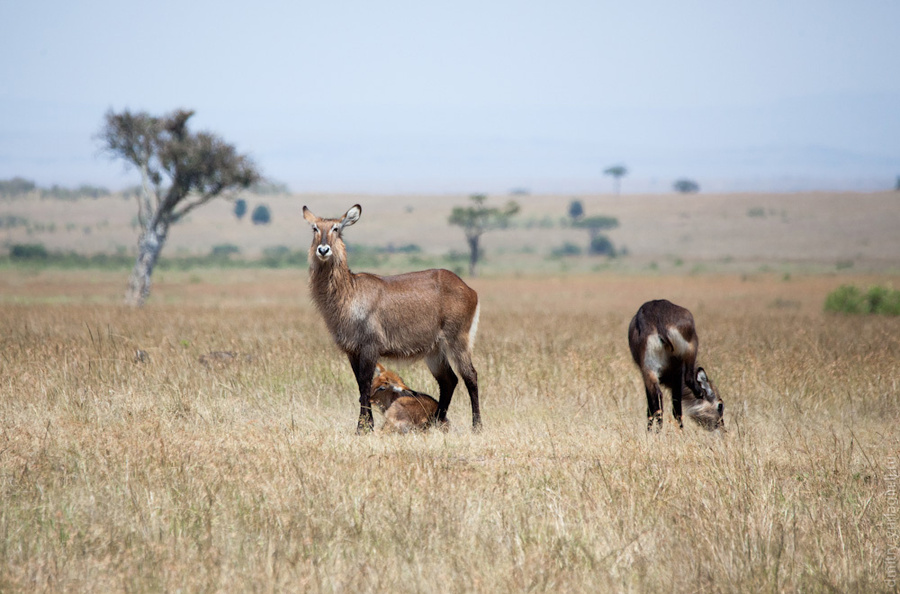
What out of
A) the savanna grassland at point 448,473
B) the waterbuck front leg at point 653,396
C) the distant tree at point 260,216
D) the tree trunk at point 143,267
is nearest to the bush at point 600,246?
the distant tree at point 260,216

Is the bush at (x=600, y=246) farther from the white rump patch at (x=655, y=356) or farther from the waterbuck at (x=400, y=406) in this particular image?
the waterbuck at (x=400, y=406)

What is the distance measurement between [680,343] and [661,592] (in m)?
3.72

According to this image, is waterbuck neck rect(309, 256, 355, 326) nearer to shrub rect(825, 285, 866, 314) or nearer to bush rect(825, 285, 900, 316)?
bush rect(825, 285, 900, 316)

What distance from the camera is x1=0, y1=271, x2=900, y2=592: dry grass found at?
3848 millimetres

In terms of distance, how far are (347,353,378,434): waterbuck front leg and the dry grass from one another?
0.22 m

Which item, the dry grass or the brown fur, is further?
the brown fur

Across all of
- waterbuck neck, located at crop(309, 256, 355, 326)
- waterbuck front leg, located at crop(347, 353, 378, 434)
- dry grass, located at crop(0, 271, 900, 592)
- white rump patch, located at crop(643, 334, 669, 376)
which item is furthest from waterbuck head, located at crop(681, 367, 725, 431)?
waterbuck neck, located at crop(309, 256, 355, 326)

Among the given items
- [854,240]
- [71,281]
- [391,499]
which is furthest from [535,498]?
[854,240]

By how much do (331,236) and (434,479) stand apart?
2878 millimetres

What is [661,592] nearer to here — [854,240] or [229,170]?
[229,170]

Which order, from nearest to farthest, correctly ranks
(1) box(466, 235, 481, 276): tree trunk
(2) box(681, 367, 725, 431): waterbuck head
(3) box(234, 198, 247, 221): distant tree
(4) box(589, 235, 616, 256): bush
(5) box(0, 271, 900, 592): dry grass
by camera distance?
(5) box(0, 271, 900, 592): dry grass
(2) box(681, 367, 725, 431): waterbuck head
(1) box(466, 235, 481, 276): tree trunk
(4) box(589, 235, 616, 256): bush
(3) box(234, 198, 247, 221): distant tree

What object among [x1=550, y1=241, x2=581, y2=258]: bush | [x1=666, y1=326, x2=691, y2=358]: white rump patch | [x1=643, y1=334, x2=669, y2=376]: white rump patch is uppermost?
[x1=666, y1=326, x2=691, y2=358]: white rump patch

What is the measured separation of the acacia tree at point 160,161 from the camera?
23.4m

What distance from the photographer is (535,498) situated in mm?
4840
